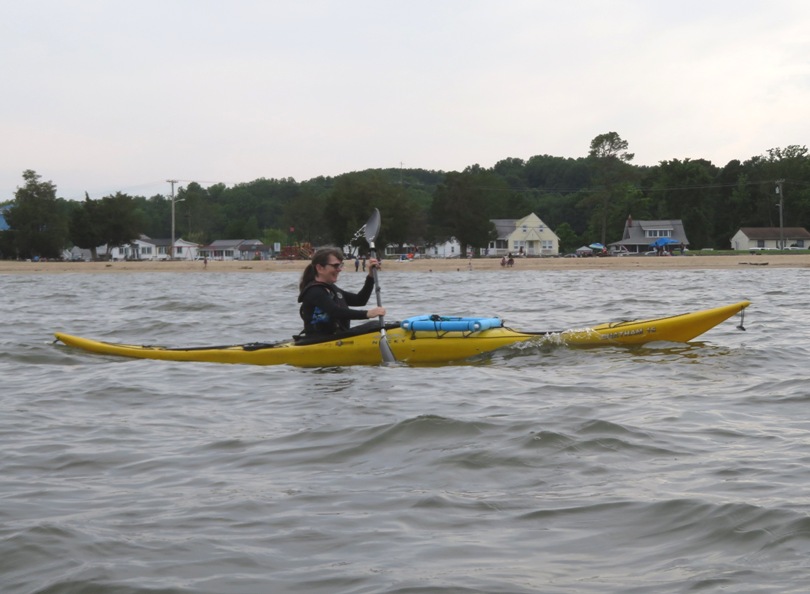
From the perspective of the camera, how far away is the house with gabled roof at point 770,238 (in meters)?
80.1

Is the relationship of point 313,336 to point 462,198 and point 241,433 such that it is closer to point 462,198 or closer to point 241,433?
point 241,433

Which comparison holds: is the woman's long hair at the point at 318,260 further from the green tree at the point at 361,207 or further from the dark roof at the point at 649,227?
the dark roof at the point at 649,227

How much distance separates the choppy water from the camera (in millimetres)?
3664

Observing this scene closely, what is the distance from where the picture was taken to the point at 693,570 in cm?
360

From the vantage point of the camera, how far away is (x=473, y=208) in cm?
7788

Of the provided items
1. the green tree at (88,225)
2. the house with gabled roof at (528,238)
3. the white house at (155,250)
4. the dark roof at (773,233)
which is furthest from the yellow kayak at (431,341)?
the white house at (155,250)

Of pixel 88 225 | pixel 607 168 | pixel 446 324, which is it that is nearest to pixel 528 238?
pixel 607 168

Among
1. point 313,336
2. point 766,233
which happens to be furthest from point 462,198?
point 313,336

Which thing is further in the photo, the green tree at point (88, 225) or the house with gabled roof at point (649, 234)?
the house with gabled roof at point (649, 234)

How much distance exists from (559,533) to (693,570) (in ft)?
2.02

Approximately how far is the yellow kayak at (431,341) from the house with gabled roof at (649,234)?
75367mm

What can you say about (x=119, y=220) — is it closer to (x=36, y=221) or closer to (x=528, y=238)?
(x=36, y=221)

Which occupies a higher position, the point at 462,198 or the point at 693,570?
the point at 462,198


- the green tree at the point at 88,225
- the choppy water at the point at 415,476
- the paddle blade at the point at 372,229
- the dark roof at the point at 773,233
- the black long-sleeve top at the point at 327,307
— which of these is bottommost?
the choppy water at the point at 415,476
